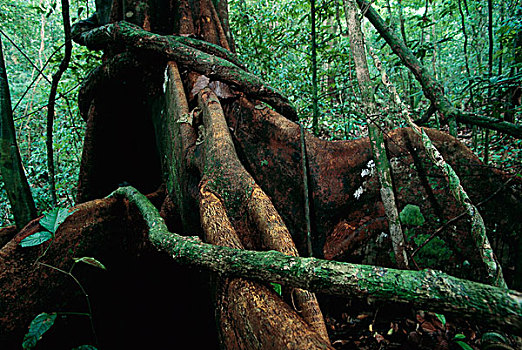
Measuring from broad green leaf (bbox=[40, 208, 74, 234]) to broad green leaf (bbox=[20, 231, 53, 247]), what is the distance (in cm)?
4

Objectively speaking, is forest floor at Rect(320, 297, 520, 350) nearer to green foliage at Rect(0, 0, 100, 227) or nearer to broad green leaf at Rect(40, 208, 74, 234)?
broad green leaf at Rect(40, 208, 74, 234)

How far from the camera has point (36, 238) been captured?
5.59 feet

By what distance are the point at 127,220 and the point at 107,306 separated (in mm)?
733

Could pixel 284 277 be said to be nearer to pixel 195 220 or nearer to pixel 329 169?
pixel 195 220

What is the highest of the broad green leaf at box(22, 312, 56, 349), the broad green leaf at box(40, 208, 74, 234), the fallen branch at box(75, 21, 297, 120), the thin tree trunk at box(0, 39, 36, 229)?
the fallen branch at box(75, 21, 297, 120)

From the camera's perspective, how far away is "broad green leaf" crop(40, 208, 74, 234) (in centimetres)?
Result: 172

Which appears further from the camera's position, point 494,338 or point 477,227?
point 477,227

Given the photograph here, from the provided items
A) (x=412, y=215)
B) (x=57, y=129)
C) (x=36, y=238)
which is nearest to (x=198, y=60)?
(x=36, y=238)

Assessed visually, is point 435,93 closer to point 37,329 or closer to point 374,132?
point 374,132

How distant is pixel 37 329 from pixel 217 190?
1.17 metres

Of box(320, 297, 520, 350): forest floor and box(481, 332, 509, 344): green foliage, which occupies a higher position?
box(481, 332, 509, 344): green foliage

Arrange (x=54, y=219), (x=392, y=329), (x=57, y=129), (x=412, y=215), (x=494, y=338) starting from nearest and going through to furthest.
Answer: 1. (x=494, y=338)
2. (x=54, y=219)
3. (x=392, y=329)
4. (x=412, y=215)
5. (x=57, y=129)

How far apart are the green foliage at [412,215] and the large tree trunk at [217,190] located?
5 cm

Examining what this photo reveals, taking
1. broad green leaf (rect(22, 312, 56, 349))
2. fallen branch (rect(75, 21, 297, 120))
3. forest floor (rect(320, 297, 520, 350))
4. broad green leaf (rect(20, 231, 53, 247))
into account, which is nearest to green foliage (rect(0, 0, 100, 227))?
fallen branch (rect(75, 21, 297, 120))
